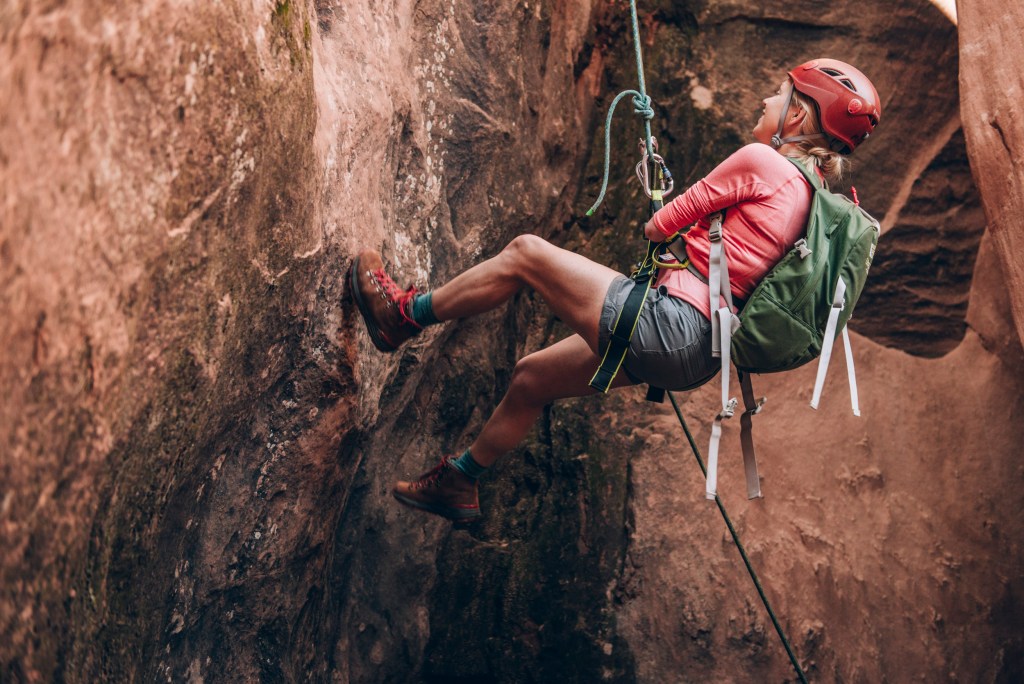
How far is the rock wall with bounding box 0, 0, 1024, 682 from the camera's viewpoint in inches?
96.7

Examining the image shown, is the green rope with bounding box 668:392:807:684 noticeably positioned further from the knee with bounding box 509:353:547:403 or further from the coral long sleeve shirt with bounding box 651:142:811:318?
the coral long sleeve shirt with bounding box 651:142:811:318

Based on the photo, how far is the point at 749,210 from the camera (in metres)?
3.15

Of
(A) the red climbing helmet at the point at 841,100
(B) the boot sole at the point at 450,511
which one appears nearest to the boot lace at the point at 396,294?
(B) the boot sole at the point at 450,511

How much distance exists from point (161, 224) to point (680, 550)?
3.07 meters

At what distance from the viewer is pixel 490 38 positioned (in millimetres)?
4441

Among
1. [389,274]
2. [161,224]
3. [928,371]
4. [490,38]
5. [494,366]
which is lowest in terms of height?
[928,371]

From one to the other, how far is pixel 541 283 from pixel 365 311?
0.66m

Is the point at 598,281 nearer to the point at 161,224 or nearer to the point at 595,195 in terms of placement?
the point at 161,224

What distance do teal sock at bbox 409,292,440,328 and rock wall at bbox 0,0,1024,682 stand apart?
0.31 metres

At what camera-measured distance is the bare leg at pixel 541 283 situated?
3.31m

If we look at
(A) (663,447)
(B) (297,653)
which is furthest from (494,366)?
(B) (297,653)

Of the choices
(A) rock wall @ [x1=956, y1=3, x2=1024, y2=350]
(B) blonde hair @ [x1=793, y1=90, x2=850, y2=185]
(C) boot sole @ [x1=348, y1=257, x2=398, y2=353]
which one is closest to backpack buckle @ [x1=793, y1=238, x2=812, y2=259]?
(B) blonde hair @ [x1=793, y1=90, x2=850, y2=185]

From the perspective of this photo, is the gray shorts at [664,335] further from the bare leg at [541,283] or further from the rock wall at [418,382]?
the rock wall at [418,382]

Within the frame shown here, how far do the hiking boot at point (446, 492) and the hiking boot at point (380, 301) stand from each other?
619 millimetres
